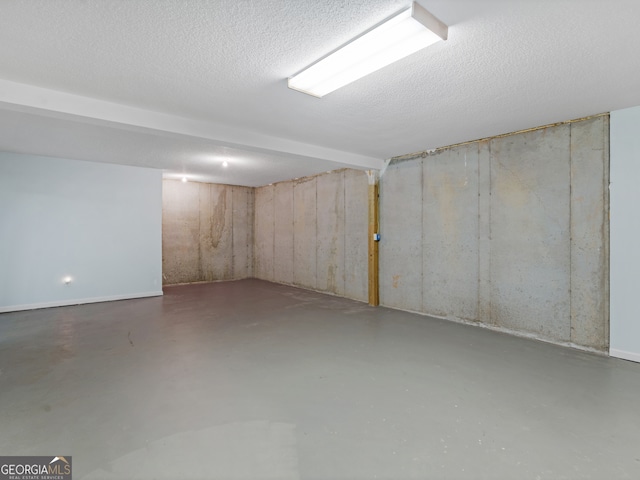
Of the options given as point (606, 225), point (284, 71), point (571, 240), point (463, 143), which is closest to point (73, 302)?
point (284, 71)

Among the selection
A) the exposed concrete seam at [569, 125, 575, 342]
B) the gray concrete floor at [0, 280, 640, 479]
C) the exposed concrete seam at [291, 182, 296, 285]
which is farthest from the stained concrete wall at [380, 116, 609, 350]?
the exposed concrete seam at [291, 182, 296, 285]

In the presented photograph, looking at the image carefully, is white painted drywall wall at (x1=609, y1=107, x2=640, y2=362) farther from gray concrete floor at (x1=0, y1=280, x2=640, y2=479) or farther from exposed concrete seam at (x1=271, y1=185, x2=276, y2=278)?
exposed concrete seam at (x1=271, y1=185, x2=276, y2=278)

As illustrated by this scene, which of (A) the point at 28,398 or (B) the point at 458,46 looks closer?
(B) the point at 458,46

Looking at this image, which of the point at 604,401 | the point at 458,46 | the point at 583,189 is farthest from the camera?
the point at 583,189

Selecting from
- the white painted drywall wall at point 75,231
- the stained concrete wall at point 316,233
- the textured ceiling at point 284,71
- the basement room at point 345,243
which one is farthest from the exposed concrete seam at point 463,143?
the white painted drywall wall at point 75,231

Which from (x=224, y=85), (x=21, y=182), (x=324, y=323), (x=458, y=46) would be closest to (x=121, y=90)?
(x=224, y=85)

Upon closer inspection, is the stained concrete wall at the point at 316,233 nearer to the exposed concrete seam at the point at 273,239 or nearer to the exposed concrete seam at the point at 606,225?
the exposed concrete seam at the point at 273,239

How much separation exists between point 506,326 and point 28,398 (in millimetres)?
4504

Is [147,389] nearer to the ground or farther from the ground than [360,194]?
nearer to the ground

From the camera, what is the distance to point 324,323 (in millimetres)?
4098

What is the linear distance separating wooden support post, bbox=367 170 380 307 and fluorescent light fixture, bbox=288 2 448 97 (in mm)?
2810

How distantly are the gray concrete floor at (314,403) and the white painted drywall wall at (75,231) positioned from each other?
149 centimetres

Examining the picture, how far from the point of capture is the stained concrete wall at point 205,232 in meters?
7.09

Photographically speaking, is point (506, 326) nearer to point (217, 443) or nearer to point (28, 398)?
point (217, 443)
